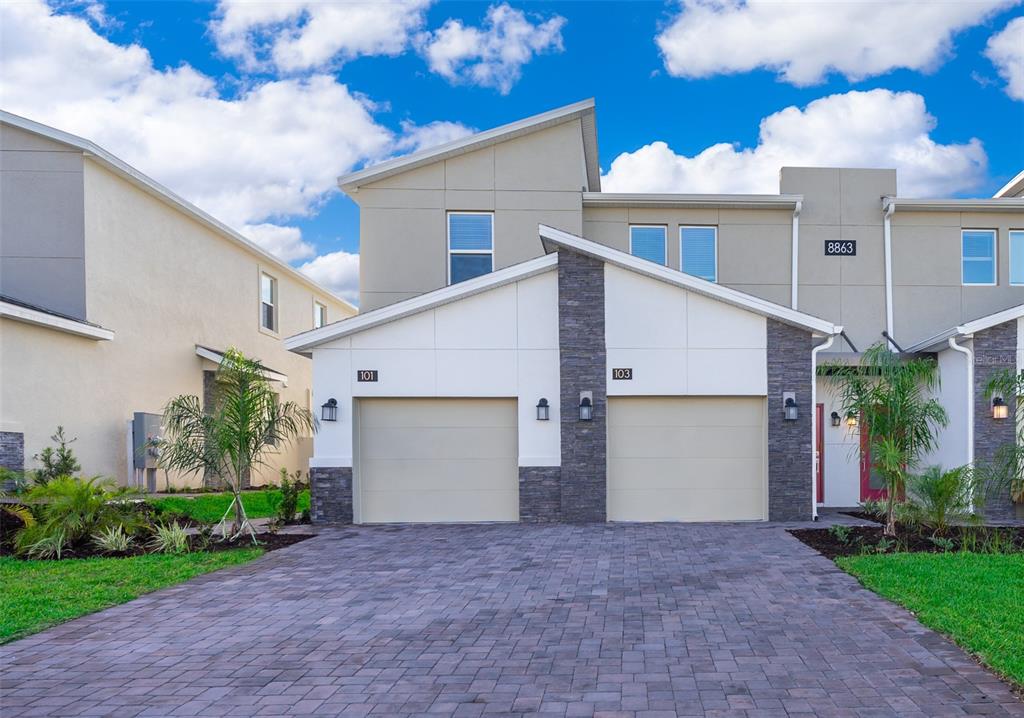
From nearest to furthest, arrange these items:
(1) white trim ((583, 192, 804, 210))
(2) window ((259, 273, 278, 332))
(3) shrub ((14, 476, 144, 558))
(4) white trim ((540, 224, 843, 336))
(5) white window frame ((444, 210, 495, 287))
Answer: (3) shrub ((14, 476, 144, 558)) < (4) white trim ((540, 224, 843, 336)) < (1) white trim ((583, 192, 804, 210)) < (5) white window frame ((444, 210, 495, 287)) < (2) window ((259, 273, 278, 332))

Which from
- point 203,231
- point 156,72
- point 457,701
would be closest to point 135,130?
point 156,72

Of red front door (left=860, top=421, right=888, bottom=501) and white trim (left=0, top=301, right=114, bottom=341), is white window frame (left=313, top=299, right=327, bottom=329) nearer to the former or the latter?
white trim (left=0, top=301, right=114, bottom=341)

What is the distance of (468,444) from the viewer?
1284 cm

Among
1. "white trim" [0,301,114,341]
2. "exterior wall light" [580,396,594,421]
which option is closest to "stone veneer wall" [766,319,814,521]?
"exterior wall light" [580,396,594,421]

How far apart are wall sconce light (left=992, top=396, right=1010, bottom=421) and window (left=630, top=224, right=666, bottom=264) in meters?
6.98

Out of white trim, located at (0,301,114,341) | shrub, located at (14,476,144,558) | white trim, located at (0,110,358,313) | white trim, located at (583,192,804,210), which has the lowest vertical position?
shrub, located at (14,476,144,558)

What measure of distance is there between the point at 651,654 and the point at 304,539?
712 cm

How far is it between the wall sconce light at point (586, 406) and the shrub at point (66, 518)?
23.8 feet

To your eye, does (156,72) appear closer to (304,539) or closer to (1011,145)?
(304,539)

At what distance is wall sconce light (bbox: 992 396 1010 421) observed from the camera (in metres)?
13.2

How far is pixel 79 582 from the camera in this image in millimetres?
8047

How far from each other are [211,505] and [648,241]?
1085 cm

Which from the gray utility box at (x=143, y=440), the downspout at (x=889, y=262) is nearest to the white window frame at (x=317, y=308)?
the gray utility box at (x=143, y=440)

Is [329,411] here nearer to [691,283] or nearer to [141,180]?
A: [691,283]
